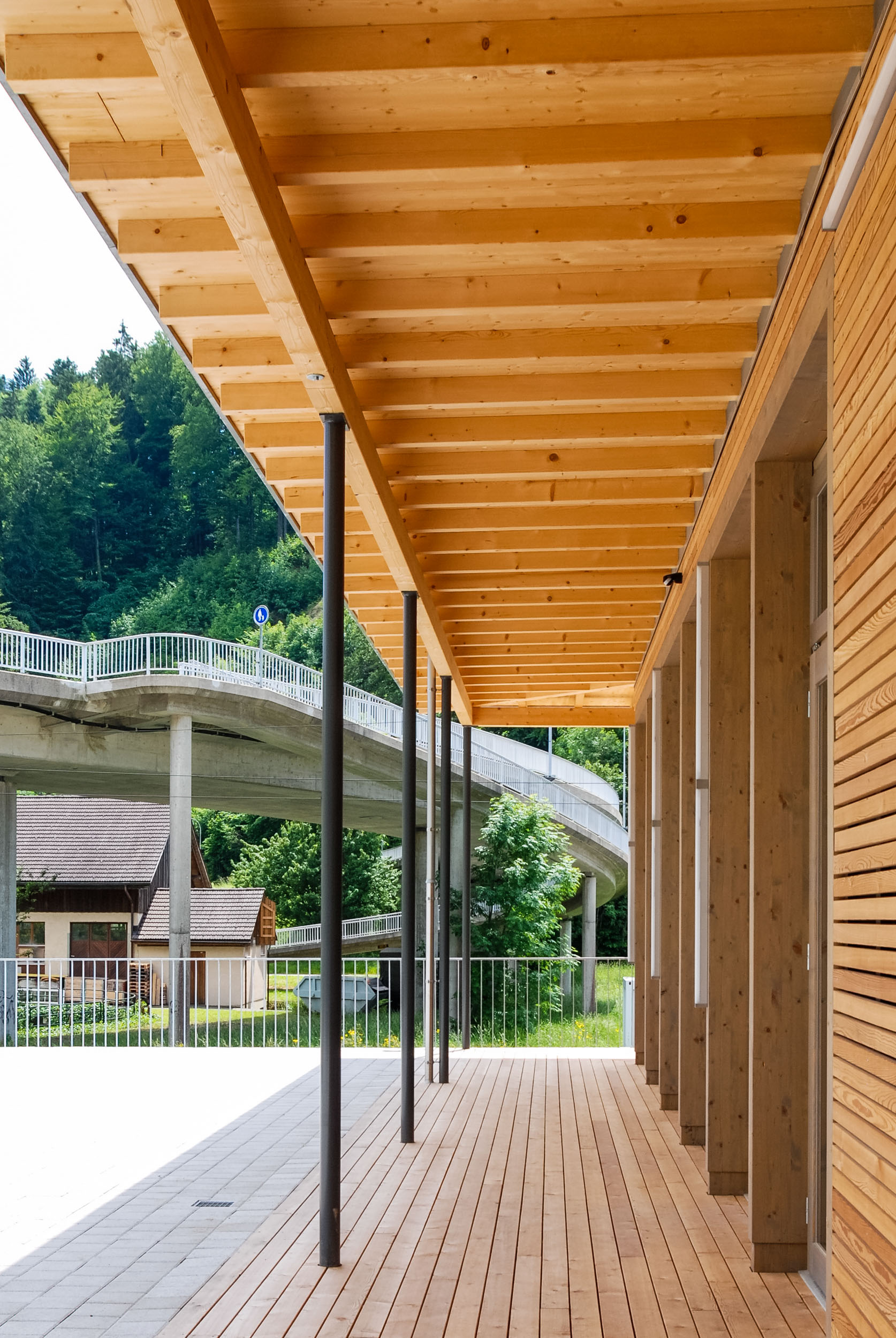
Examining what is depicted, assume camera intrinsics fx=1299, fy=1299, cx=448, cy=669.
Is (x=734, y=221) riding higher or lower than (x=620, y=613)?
higher

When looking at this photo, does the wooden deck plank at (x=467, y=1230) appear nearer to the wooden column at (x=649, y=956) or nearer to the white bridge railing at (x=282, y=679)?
the wooden column at (x=649, y=956)

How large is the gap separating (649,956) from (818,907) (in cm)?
566

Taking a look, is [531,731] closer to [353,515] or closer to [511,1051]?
[511,1051]

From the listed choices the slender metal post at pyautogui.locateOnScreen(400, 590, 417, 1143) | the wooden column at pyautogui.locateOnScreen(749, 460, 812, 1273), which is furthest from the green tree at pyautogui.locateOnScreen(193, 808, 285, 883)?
the wooden column at pyautogui.locateOnScreen(749, 460, 812, 1273)

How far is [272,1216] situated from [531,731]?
45.7m

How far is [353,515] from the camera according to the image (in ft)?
23.4

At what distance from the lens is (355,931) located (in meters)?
27.9

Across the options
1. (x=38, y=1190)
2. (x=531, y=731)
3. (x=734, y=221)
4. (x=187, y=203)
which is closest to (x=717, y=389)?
(x=734, y=221)

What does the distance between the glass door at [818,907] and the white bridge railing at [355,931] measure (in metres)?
21.1

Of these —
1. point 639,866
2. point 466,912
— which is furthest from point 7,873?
point 639,866

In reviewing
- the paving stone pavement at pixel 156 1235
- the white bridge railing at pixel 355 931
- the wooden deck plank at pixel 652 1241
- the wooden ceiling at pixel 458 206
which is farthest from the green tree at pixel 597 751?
the wooden ceiling at pixel 458 206

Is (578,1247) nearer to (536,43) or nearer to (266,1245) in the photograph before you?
(266,1245)

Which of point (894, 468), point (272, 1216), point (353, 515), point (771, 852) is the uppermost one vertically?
point (353, 515)

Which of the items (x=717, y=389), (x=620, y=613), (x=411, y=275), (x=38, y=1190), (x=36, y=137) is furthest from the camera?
(x=620, y=613)
